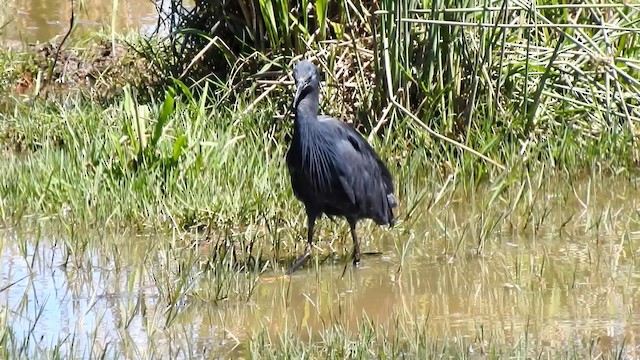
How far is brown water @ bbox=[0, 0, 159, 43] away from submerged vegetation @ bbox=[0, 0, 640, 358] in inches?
86.5

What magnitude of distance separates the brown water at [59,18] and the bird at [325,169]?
16.5 ft

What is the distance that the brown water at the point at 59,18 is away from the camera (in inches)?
433

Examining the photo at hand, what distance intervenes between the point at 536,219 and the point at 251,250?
153 centimetres

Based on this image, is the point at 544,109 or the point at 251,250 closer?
the point at 251,250

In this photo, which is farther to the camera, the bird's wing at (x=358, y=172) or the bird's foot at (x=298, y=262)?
the bird's wing at (x=358, y=172)

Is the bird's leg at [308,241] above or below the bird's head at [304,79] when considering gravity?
below

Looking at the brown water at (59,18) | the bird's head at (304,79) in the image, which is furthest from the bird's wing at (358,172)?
the brown water at (59,18)

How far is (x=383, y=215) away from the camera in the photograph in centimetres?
601

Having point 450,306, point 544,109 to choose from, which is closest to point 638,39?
point 544,109

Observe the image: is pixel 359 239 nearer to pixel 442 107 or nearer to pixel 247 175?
pixel 247 175

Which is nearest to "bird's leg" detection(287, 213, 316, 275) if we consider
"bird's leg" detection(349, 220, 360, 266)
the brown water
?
"bird's leg" detection(349, 220, 360, 266)

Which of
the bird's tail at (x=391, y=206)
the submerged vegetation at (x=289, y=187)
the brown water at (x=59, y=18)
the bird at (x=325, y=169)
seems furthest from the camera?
the brown water at (x=59, y=18)

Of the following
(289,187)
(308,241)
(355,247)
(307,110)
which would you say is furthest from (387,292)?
(289,187)

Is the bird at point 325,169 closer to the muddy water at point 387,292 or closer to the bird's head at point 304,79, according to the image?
the bird's head at point 304,79
